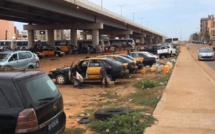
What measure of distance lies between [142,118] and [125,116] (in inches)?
24.3

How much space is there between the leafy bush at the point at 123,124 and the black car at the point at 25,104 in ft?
6.75

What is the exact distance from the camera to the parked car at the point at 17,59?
70.7 ft

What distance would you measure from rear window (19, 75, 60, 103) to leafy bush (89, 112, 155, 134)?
6.25ft

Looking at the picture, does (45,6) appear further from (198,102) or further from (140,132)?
(140,132)

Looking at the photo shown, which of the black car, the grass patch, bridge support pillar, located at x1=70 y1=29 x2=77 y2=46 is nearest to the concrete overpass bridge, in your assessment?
bridge support pillar, located at x1=70 y1=29 x2=77 y2=46

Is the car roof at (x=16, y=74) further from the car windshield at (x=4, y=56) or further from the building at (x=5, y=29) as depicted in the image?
the building at (x=5, y=29)

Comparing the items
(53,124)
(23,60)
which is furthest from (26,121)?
(23,60)

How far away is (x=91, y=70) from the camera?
17.3 metres

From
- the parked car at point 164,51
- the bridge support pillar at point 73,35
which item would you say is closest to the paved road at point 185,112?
the parked car at point 164,51

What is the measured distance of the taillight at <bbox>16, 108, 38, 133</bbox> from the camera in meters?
4.79

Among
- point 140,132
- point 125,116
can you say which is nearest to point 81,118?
point 125,116

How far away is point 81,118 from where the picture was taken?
9242 millimetres

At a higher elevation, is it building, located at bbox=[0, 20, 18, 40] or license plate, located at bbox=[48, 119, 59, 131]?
building, located at bbox=[0, 20, 18, 40]

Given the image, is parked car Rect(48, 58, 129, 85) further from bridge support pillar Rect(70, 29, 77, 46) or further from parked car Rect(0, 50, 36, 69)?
bridge support pillar Rect(70, 29, 77, 46)
